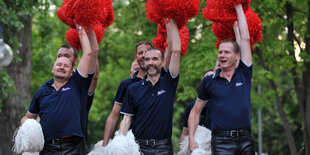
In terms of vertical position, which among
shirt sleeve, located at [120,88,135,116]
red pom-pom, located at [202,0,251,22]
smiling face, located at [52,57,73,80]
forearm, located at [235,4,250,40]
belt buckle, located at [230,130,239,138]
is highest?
red pom-pom, located at [202,0,251,22]

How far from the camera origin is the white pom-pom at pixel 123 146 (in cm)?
495

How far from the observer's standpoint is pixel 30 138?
494 centimetres

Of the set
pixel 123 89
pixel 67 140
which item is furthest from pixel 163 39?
pixel 67 140

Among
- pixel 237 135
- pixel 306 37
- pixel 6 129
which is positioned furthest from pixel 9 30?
pixel 237 135

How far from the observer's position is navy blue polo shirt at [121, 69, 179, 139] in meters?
5.27

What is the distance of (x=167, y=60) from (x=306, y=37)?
594cm

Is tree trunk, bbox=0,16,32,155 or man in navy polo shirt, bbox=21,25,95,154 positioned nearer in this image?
man in navy polo shirt, bbox=21,25,95,154

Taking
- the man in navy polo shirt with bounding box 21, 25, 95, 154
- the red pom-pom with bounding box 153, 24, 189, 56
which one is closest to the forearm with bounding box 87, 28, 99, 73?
the man in navy polo shirt with bounding box 21, 25, 95, 154

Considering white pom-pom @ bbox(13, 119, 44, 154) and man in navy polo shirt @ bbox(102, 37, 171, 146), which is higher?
man in navy polo shirt @ bbox(102, 37, 171, 146)

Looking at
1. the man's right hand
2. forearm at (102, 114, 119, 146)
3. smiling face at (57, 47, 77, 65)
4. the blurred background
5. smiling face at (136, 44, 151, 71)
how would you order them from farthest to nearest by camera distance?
the blurred background, smiling face at (136, 44, 151, 71), forearm at (102, 114, 119, 146), smiling face at (57, 47, 77, 65), the man's right hand

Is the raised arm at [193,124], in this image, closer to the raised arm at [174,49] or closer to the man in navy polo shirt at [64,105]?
the raised arm at [174,49]

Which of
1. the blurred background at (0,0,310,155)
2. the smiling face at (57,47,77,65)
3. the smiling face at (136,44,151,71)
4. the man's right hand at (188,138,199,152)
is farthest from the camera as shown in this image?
the blurred background at (0,0,310,155)

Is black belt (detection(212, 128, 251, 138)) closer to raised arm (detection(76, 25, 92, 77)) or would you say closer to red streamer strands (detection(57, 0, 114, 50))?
raised arm (detection(76, 25, 92, 77))

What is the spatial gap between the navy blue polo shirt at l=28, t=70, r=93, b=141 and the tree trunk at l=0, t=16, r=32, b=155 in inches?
295
